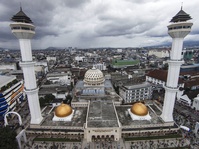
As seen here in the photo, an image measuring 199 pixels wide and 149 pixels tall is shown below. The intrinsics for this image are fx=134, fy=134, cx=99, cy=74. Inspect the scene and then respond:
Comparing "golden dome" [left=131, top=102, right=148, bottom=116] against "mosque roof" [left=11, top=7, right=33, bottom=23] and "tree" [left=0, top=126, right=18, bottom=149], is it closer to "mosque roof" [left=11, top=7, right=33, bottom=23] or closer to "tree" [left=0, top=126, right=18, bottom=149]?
"tree" [left=0, top=126, right=18, bottom=149]

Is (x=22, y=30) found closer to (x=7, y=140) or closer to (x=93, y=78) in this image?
(x=7, y=140)

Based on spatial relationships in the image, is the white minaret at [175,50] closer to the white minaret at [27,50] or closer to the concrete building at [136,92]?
the concrete building at [136,92]

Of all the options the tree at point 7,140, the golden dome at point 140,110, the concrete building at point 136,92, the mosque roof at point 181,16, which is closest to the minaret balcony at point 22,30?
the tree at point 7,140

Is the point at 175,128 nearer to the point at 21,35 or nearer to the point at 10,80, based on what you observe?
the point at 21,35

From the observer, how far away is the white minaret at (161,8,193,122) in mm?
35344

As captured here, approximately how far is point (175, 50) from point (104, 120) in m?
28.5

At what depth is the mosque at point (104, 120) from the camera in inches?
1435

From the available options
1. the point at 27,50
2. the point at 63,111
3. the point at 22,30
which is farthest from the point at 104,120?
the point at 22,30

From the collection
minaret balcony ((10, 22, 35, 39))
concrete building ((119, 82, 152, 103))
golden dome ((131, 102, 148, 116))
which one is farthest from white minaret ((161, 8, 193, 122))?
minaret balcony ((10, 22, 35, 39))

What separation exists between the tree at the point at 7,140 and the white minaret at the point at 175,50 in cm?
4260

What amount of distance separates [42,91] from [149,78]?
2562 inches

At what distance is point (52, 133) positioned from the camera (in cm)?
4044

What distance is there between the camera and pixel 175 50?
A: 3747cm

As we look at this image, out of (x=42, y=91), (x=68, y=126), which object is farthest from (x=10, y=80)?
(x=68, y=126)
